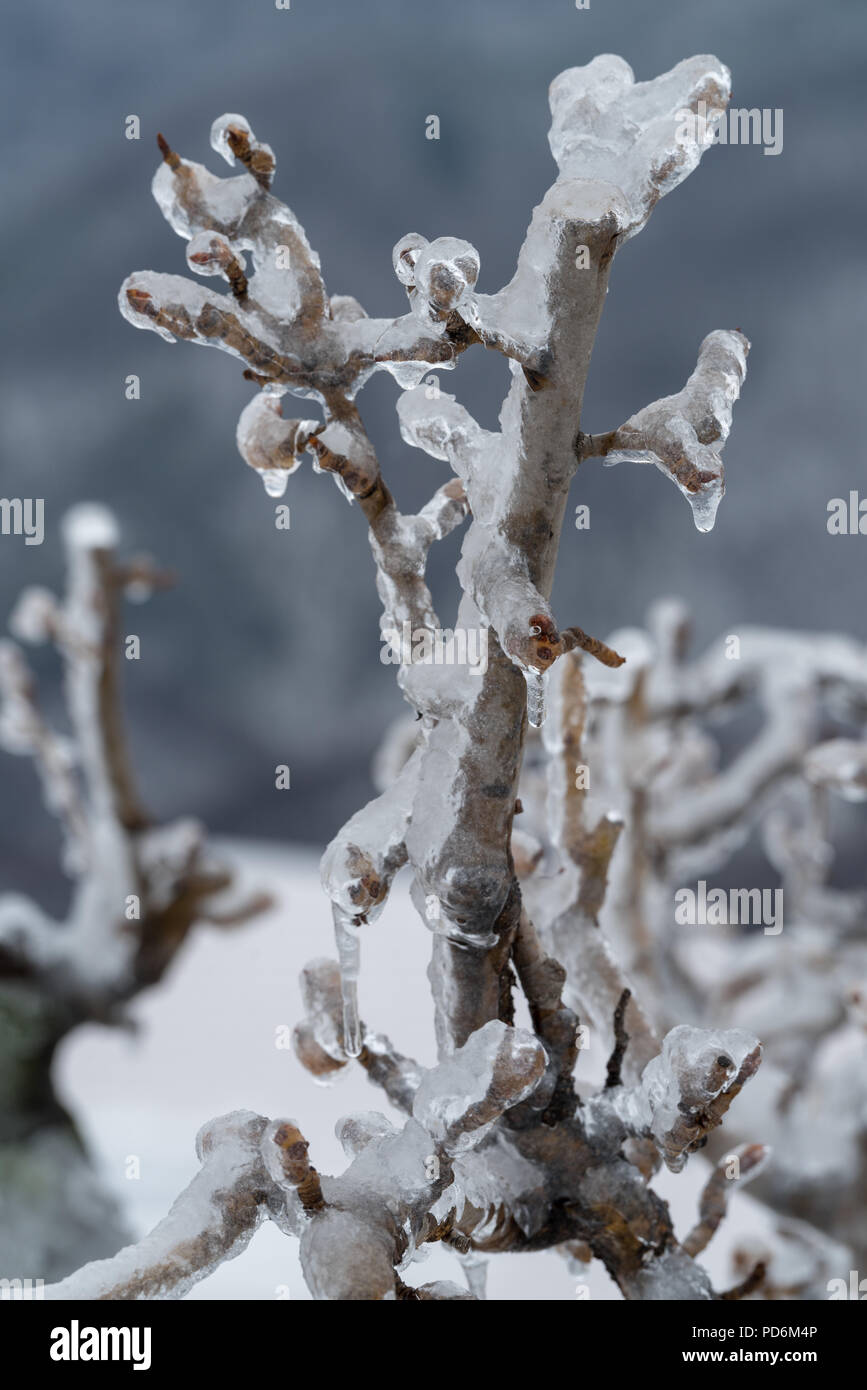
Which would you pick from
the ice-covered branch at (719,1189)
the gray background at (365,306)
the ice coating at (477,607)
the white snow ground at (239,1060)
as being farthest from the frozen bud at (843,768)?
the gray background at (365,306)

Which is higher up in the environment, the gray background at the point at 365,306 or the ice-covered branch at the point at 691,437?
the gray background at the point at 365,306

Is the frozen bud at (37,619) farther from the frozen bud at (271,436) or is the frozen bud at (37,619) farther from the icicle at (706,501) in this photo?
the icicle at (706,501)

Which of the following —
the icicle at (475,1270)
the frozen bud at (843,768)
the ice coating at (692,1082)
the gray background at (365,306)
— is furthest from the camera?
the gray background at (365,306)

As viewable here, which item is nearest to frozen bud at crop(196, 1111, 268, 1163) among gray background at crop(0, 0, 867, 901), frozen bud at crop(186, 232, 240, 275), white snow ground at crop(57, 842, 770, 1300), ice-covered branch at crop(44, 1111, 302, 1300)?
ice-covered branch at crop(44, 1111, 302, 1300)

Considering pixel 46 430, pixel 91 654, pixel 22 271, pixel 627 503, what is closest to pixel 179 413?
pixel 46 430

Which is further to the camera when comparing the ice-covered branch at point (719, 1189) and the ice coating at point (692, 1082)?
the ice-covered branch at point (719, 1189)

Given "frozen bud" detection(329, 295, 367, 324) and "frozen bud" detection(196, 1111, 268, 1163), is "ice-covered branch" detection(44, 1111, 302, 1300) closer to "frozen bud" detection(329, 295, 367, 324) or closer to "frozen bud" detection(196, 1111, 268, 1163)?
"frozen bud" detection(196, 1111, 268, 1163)

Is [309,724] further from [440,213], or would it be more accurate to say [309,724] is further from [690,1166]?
[690,1166]
